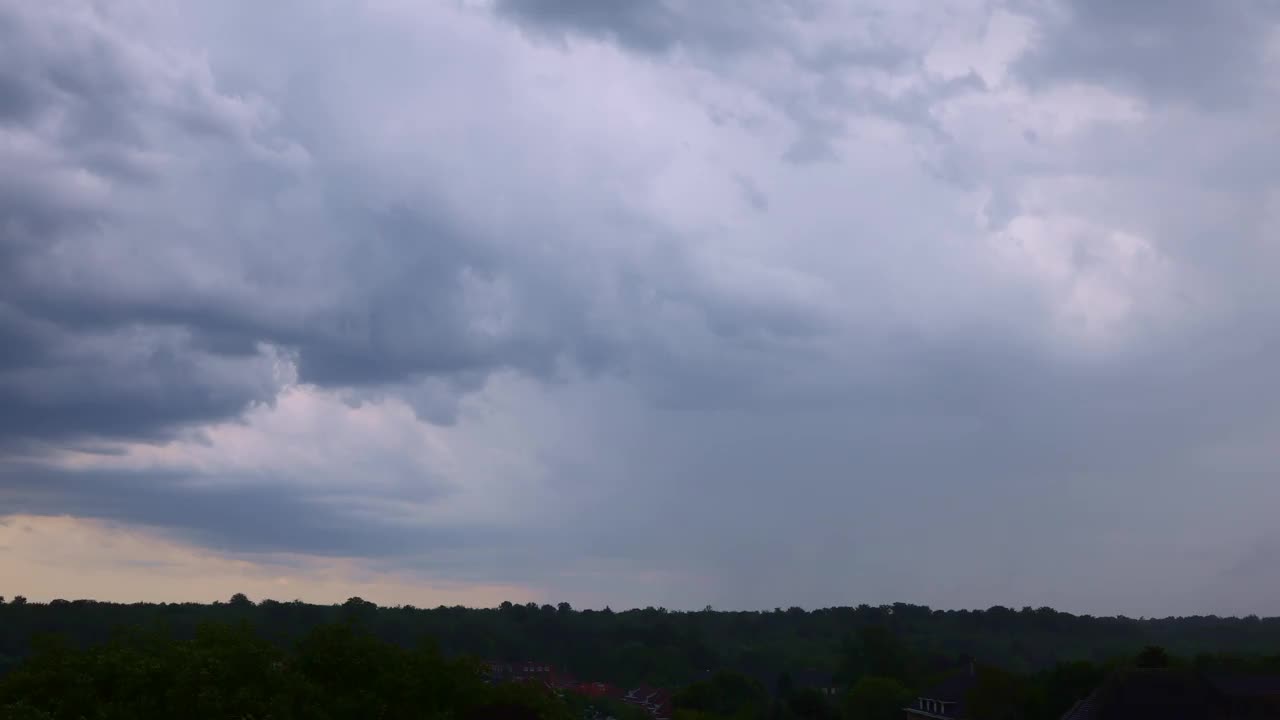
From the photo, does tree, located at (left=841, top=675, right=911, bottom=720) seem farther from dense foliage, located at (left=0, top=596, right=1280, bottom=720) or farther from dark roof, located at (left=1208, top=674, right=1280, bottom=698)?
dark roof, located at (left=1208, top=674, right=1280, bottom=698)

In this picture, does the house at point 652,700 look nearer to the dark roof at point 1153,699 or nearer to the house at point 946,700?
the house at point 946,700

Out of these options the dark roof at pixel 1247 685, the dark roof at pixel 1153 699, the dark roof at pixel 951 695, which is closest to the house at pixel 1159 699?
the dark roof at pixel 1153 699

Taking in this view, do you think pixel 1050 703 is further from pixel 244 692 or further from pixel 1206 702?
pixel 244 692

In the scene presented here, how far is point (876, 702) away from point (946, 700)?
1242 cm

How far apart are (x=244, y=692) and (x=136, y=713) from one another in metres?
4.23

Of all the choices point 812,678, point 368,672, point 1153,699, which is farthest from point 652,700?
point 368,672

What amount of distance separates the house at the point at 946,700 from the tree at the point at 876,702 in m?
3.81

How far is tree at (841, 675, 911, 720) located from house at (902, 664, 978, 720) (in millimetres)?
3807

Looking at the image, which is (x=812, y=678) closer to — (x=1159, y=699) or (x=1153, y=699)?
(x=1159, y=699)

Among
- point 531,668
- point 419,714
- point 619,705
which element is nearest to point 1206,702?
point 419,714

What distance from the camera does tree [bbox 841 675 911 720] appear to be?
11275 centimetres

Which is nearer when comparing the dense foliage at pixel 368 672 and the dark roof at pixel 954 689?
the dense foliage at pixel 368 672

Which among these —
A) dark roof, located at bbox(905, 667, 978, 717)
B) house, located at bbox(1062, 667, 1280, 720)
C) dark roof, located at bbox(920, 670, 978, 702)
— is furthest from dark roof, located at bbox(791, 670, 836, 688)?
house, located at bbox(1062, 667, 1280, 720)

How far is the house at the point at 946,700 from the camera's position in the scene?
100 meters
